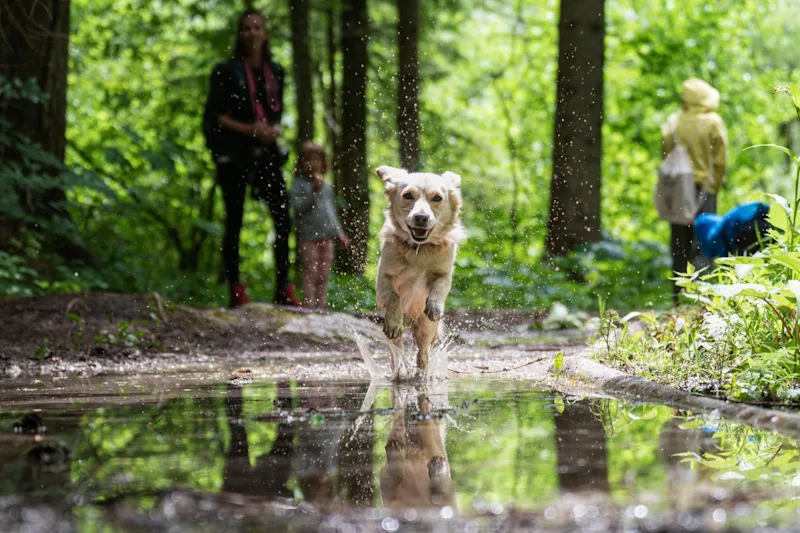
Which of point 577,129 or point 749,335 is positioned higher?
point 577,129

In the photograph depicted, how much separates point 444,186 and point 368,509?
473cm

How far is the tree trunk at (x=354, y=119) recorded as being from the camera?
58.6ft

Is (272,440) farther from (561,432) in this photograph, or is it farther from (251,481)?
(561,432)

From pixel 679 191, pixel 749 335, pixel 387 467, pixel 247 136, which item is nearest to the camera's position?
pixel 387 467

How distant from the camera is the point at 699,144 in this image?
12438mm

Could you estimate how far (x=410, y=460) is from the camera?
3.88 metres

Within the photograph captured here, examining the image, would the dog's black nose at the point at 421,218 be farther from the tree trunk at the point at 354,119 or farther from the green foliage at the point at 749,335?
the tree trunk at the point at 354,119

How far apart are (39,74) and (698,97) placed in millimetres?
7704

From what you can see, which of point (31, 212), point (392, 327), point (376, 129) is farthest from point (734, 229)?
point (376, 129)

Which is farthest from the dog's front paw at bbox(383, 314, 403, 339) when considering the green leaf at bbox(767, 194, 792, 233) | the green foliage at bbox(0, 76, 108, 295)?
the green foliage at bbox(0, 76, 108, 295)

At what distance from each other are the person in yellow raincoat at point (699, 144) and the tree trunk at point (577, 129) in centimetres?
254

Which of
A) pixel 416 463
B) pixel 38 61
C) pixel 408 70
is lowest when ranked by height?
pixel 416 463

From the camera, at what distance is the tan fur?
7.36 metres

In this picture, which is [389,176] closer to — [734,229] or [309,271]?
[734,229]
